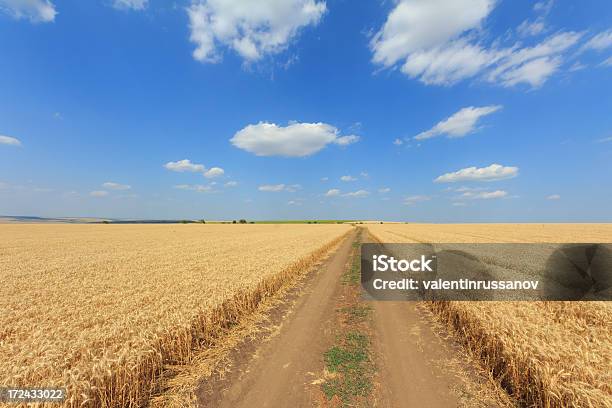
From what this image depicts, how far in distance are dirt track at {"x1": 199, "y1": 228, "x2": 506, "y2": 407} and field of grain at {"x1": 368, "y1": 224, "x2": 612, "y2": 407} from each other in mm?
854

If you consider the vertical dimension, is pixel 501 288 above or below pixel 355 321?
above

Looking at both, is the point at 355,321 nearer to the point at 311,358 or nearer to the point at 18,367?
the point at 311,358

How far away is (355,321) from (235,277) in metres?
6.64

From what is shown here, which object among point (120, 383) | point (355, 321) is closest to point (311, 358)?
point (355, 321)

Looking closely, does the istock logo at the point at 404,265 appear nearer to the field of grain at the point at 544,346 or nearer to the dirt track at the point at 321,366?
the dirt track at the point at 321,366

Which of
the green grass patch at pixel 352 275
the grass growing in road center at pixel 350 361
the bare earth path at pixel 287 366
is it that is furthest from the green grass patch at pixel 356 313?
the green grass patch at pixel 352 275

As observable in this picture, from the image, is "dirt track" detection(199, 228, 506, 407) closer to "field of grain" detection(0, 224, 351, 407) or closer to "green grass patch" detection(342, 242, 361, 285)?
"field of grain" detection(0, 224, 351, 407)

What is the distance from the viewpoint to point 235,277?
13.4m

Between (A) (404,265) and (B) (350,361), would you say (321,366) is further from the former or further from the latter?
(A) (404,265)

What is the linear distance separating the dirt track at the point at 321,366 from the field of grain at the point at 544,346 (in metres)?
0.85

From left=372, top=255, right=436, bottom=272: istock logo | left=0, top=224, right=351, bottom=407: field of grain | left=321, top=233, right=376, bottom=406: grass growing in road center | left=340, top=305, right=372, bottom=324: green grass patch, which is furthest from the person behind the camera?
left=372, top=255, right=436, bottom=272: istock logo

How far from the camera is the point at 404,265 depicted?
64.4ft

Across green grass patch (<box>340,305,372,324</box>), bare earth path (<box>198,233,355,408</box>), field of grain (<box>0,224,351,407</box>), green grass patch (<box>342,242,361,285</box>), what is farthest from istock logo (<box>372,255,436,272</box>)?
bare earth path (<box>198,233,355,408</box>)

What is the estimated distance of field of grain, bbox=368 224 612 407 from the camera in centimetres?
454
